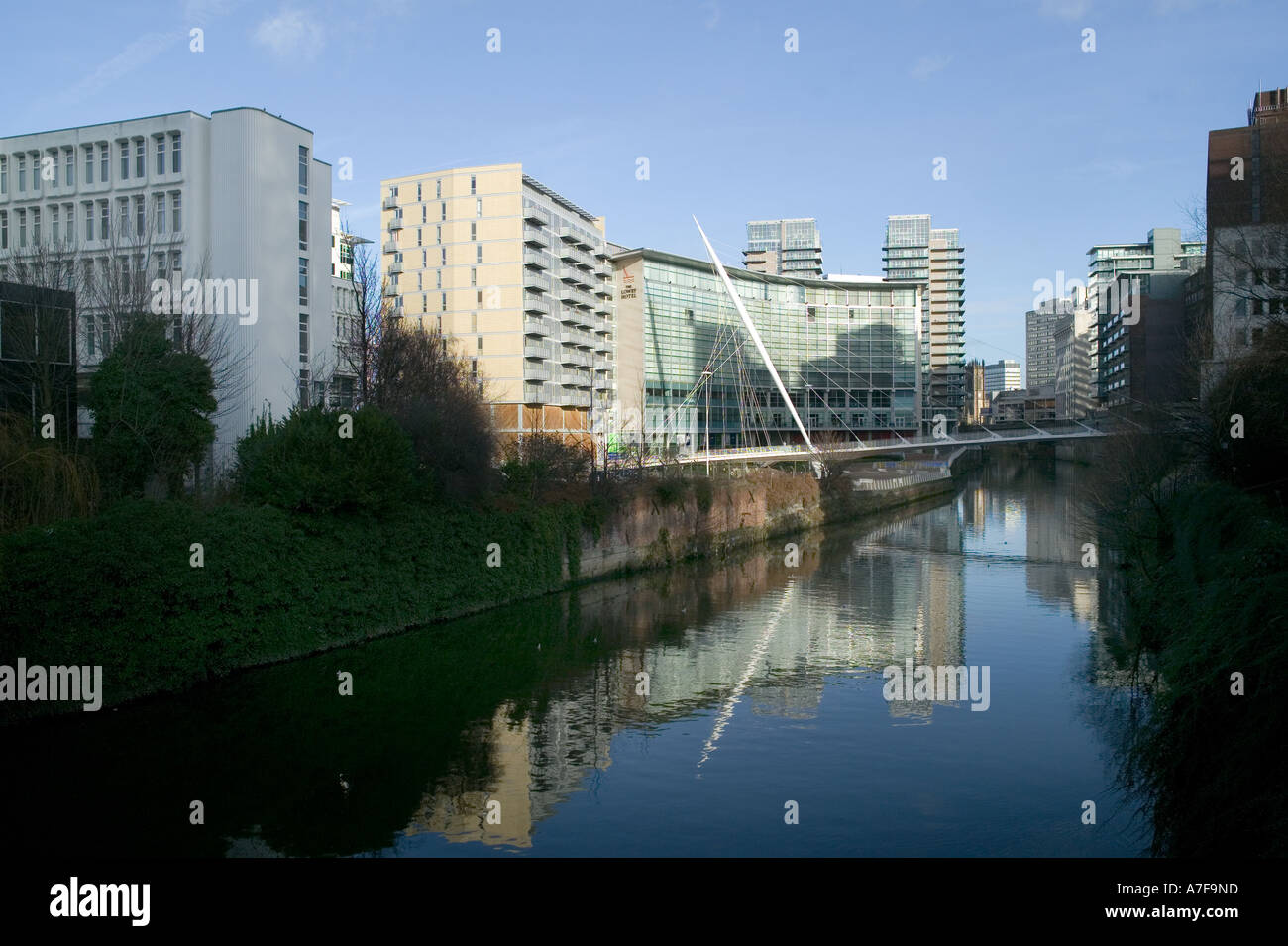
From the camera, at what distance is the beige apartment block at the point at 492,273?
56938 millimetres

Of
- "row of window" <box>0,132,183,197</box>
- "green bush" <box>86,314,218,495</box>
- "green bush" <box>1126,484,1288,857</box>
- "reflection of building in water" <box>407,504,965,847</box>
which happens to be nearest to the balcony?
"row of window" <box>0,132,183,197</box>

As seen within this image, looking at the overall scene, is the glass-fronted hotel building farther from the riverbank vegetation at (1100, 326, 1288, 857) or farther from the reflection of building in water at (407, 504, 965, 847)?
the riverbank vegetation at (1100, 326, 1288, 857)

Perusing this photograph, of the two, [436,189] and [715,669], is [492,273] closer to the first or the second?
[436,189]

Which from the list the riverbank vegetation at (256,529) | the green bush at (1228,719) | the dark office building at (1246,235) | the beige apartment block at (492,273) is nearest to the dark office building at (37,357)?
the riverbank vegetation at (256,529)

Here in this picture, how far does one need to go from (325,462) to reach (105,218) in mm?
21003

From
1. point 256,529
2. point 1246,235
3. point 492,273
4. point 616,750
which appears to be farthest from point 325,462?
point 492,273

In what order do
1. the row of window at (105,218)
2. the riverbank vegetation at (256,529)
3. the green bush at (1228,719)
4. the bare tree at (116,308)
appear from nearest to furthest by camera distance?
the green bush at (1228,719) < the riverbank vegetation at (256,529) < the bare tree at (116,308) < the row of window at (105,218)

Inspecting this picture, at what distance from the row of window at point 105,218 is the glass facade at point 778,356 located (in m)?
37.9

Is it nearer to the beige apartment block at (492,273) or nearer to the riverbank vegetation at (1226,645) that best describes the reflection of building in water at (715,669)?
the riverbank vegetation at (1226,645)

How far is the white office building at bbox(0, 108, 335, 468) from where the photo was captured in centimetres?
3266

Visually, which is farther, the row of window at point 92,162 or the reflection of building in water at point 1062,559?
the row of window at point 92,162

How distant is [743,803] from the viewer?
11320 mm
